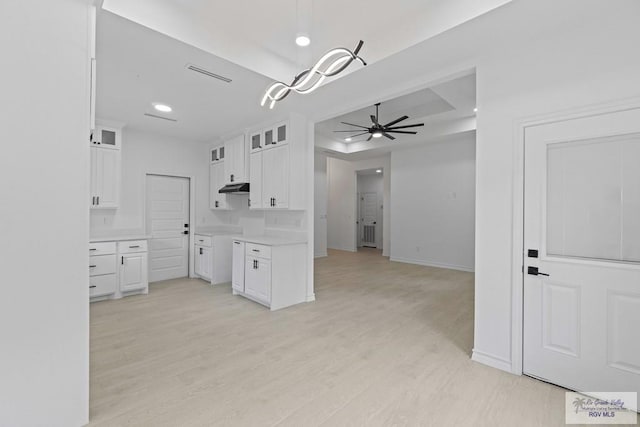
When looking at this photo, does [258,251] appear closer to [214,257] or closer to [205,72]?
[214,257]

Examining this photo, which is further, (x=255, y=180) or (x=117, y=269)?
(x=255, y=180)

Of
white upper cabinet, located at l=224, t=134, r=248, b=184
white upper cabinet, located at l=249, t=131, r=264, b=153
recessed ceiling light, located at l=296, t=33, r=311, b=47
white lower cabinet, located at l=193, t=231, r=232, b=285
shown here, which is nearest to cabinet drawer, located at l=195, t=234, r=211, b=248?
white lower cabinet, located at l=193, t=231, r=232, b=285

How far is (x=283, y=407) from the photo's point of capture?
6.68 feet

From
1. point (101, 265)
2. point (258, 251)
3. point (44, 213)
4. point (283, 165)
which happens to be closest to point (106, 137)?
point (101, 265)

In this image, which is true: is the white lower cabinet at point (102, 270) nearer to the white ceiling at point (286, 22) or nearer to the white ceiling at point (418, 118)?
the white ceiling at point (286, 22)

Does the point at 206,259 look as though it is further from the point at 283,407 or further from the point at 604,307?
the point at 604,307

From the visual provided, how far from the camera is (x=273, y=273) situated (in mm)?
4039

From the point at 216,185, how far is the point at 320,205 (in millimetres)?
3685

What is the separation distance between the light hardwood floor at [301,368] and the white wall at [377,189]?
6.49m

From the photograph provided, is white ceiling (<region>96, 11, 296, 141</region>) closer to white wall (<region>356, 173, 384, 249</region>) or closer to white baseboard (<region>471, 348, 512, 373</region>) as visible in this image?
white baseboard (<region>471, 348, 512, 373</region>)

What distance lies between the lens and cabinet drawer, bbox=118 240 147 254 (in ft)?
15.3

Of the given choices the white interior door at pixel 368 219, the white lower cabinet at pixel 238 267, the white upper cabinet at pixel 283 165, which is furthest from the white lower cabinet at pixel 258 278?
the white interior door at pixel 368 219

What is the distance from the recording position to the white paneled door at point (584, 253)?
2037mm

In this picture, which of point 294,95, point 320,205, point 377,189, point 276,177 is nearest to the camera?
point 294,95
